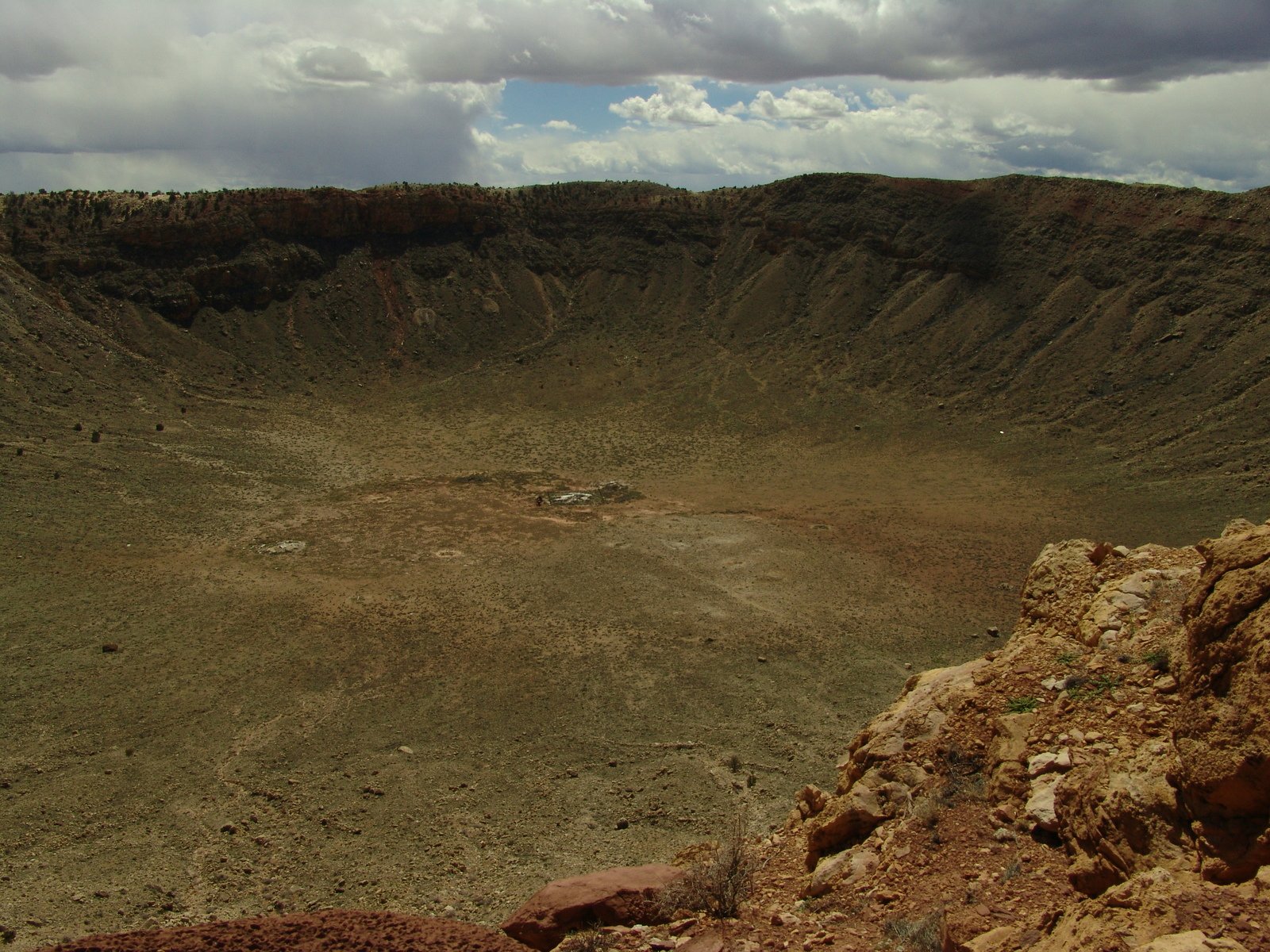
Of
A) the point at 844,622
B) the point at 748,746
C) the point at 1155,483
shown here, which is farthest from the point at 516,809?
the point at 1155,483

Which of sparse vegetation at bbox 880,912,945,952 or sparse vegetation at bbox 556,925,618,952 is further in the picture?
sparse vegetation at bbox 556,925,618,952

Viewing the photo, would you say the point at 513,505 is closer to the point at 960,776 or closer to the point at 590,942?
the point at 960,776

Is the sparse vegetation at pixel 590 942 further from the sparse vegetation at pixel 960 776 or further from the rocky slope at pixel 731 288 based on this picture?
the rocky slope at pixel 731 288

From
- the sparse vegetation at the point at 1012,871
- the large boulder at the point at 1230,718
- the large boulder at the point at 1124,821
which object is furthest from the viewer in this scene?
the sparse vegetation at the point at 1012,871

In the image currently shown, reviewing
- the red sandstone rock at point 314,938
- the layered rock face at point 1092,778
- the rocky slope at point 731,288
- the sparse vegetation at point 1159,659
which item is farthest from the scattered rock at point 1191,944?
the rocky slope at point 731,288

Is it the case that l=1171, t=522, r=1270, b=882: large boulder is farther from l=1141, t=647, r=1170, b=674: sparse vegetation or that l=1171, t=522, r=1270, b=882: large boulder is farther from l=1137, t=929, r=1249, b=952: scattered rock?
l=1141, t=647, r=1170, b=674: sparse vegetation

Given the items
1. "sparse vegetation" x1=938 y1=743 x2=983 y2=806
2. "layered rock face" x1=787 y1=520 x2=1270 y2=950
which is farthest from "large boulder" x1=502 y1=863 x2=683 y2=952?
"sparse vegetation" x1=938 y1=743 x2=983 y2=806
